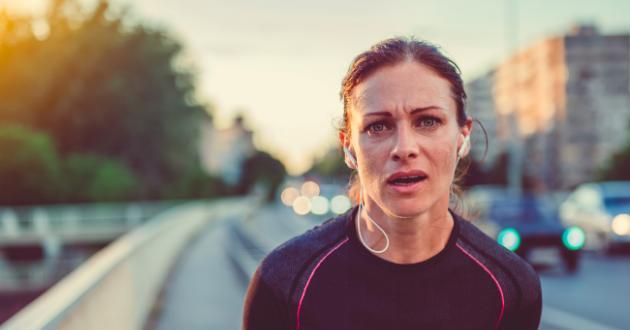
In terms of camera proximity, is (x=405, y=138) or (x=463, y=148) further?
(x=463, y=148)

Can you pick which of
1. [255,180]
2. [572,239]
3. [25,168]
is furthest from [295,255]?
[255,180]

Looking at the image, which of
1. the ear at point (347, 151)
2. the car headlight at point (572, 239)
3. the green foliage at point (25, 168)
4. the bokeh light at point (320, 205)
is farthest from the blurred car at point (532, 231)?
the green foliage at point (25, 168)

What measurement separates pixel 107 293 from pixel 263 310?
20.6 ft

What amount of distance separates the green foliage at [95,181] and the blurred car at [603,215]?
112ft

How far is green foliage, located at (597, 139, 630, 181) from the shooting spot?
5160 cm

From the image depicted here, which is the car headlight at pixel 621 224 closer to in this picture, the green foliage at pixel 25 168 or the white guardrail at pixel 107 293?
the white guardrail at pixel 107 293

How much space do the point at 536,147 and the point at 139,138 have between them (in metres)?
54.0

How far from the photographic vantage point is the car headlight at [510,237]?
60.0ft

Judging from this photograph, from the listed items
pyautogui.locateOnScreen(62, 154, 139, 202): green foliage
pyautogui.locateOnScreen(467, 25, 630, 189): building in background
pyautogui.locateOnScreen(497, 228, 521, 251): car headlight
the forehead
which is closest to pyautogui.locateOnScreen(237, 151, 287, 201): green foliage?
pyautogui.locateOnScreen(467, 25, 630, 189): building in background

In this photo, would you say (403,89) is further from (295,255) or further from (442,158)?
(295,255)

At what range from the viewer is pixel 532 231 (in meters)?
18.4

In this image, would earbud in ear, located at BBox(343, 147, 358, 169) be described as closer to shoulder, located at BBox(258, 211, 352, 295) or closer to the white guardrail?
shoulder, located at BBox(258, 211, 352, 295)

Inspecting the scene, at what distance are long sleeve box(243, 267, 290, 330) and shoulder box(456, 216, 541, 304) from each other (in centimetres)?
56

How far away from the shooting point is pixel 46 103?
210 ft
